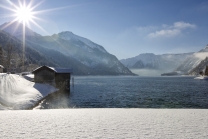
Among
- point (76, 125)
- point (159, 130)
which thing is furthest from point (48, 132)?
point (159, 130)

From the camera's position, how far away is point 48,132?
39.7ft

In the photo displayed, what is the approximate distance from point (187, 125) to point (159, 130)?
9.62 feet

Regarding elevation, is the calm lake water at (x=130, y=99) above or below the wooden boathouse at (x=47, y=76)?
below

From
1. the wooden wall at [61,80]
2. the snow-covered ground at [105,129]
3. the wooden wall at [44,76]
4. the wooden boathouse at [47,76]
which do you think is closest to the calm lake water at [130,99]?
the wooden wall at [61,80]

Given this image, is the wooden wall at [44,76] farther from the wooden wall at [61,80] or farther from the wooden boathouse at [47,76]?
the wooden wall at [61,80]

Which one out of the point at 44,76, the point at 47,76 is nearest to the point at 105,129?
the point at 47,76

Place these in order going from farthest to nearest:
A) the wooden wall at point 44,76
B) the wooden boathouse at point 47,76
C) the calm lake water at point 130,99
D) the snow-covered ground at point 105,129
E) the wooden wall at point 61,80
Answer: the wooden wall at point 61,80 → the wooden boathouse at point 47,76 → the wooden wall at point 44,76 → the calm lake water at point 130,99 → the snow-covered ground at point 105,129

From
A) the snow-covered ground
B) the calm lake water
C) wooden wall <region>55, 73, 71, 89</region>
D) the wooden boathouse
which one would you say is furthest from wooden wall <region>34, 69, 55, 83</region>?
the snow-covered ground

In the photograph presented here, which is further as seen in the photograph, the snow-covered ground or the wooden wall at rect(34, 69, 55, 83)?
the wooden wall at rect(34, 69, 55, 83)

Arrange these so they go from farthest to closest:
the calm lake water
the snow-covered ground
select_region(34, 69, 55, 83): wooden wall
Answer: select_region(34, 69, 55, 83): wooden wall → the calm lake water → the snow-covered ground

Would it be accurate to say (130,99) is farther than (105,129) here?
Yes

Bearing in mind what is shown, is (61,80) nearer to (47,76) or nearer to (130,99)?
(47,76)

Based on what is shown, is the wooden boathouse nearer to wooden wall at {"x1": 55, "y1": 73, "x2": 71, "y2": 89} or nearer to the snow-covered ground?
wooden wall at {"x1": 55, "y1": 73, "x2": 71, "y2": 89}

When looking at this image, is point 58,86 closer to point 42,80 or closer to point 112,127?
point 42,80
